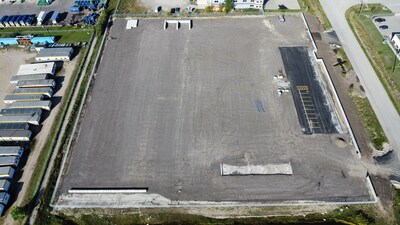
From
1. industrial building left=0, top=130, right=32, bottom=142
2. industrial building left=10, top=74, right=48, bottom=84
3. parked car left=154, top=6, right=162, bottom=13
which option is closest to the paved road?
parked car left=154, top=6, right=162, bottom=13

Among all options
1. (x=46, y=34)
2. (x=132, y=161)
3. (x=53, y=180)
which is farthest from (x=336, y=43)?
(x=46, y=34)

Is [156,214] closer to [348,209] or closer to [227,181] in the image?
[227,181]

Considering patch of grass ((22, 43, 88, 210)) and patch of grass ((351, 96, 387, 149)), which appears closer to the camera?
patch of grass ((22, 43, 88, 210))

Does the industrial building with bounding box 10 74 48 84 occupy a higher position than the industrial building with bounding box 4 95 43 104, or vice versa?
the industrial building with bounding box 10 74 48 84

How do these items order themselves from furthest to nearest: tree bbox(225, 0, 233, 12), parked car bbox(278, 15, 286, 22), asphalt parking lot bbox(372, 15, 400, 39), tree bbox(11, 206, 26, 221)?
tree bbox(225, 0, 233, 12), parked car bbox(278, 15, 286, 22), asphalt parking lot bbox(372, 15, 400, 39), tree bbox(11, 206, 26, 221)

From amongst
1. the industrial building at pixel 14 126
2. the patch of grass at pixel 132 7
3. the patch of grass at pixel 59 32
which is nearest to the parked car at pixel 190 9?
the patch of grass at pixel 132 7

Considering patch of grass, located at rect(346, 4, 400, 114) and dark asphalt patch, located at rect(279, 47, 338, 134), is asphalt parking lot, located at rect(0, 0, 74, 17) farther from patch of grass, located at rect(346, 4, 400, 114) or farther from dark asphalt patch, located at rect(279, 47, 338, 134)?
patch of grass, located at rect(346, 4, 400, 114)

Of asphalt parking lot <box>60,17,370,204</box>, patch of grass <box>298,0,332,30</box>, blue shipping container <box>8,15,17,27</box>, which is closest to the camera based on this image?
asphalt parking lot <box>60,17,370,204</box>
